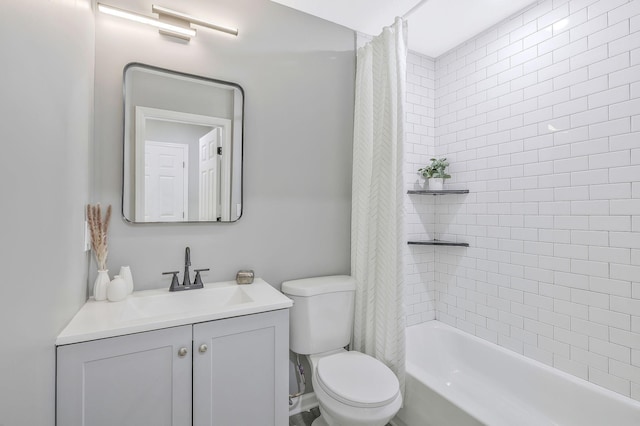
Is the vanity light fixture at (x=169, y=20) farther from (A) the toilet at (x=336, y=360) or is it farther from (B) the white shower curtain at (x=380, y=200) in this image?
(A) the toilet at (x=336, y=360)

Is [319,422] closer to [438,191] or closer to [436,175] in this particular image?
[438,191]

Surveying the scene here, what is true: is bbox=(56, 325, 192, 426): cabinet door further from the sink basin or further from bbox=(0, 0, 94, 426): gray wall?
the sink basin

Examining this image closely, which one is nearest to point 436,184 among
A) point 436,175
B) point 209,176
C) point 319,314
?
point 436,175

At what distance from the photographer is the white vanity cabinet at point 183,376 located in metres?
1.06

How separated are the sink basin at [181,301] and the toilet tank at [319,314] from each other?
1.08 feet

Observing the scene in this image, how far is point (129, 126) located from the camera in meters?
1.55

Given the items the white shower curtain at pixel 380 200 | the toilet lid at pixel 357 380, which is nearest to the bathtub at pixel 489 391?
the white shower curtain at pixel 380 200

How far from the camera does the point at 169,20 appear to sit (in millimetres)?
1607

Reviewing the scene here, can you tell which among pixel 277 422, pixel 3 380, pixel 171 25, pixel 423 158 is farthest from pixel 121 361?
pixel 423 158

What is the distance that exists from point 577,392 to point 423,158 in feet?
5.86

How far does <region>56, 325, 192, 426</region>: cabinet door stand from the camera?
1.04 metres

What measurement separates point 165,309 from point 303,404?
113 cm

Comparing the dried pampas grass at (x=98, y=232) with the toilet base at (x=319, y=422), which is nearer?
the dried pampas grass at (x=98, y=232)

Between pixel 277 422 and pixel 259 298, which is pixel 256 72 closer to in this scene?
pixel 259 298
